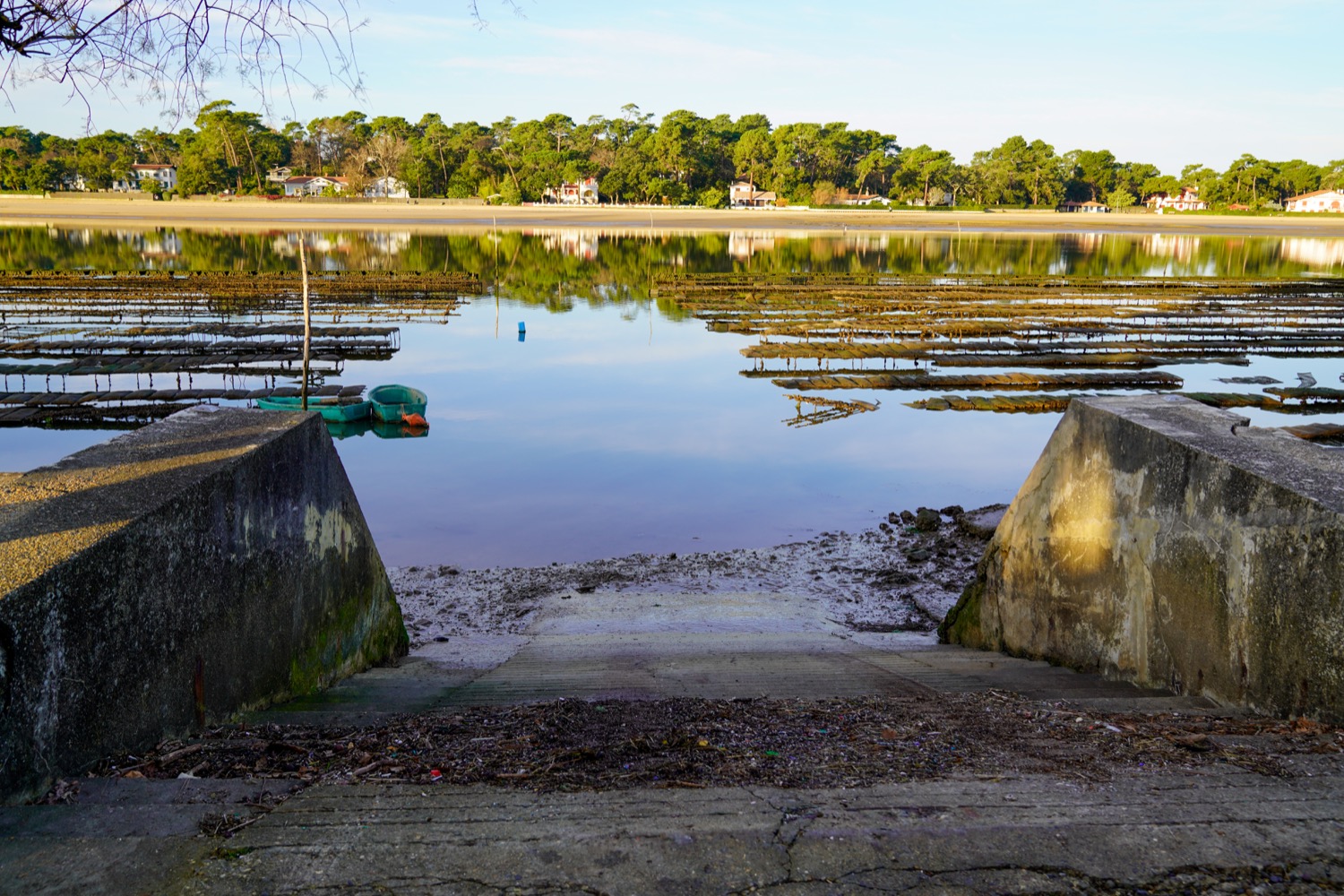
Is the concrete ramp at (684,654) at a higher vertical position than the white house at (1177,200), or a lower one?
lower

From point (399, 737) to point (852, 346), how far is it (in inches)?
1093

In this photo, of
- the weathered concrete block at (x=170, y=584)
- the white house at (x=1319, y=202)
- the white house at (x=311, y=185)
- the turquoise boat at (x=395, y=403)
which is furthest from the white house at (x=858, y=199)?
the weathered concrete block at (x=170, y=584)

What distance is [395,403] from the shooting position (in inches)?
801

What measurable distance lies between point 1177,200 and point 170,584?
540ft

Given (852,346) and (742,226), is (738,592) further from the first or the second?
(742,226)

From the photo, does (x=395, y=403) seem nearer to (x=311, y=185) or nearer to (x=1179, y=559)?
(x=1179, y=559)

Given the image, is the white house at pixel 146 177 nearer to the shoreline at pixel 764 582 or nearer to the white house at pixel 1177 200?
the shoreline at pixel 764 582

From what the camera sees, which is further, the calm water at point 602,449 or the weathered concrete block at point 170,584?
the calm water at point 602,449

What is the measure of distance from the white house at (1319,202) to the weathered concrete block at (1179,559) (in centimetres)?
15486

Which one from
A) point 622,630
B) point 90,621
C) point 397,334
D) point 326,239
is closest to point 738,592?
point 622,630

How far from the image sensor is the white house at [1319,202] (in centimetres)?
13238

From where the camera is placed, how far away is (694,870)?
264cm

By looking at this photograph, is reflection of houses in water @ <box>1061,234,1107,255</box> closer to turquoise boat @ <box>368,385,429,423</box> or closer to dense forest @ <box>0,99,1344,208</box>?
dense forest @ <box>0,99,1344,208</box>

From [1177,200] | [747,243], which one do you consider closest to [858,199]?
[747,243]
